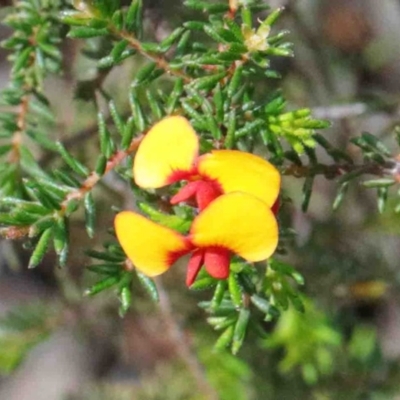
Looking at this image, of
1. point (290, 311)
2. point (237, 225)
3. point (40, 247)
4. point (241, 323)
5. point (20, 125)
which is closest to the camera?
point (237, 225)

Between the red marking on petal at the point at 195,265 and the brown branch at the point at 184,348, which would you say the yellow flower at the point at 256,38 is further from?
the brown branch at the point at 184,348

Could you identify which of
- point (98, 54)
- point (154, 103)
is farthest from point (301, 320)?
point (154, 103)

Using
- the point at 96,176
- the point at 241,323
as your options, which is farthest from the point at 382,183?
the point at 96,176

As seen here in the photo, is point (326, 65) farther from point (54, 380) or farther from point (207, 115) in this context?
point (54, 380)

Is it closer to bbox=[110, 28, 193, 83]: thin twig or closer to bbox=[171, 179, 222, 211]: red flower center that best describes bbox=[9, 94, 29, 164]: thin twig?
bbox=[110, 28, 193, 83]: thin twig

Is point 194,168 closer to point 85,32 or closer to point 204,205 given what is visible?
→ point 204,205

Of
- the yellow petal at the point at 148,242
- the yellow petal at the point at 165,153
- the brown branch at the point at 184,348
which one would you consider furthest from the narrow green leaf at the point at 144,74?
the brown branch at the point at 184,348
